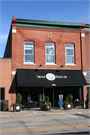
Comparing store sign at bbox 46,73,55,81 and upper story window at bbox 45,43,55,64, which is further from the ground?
upper story window at bbox 45,43,55,64

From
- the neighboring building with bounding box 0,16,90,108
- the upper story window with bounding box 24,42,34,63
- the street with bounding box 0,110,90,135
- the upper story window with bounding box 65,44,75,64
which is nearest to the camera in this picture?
the street with bounding box 0,110,90,135

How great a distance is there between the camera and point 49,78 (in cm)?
2148

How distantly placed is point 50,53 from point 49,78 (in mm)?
3320

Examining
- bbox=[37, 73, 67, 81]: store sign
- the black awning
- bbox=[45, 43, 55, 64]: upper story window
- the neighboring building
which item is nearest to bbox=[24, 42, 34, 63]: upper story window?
the neighboring building

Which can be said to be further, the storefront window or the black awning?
the storefront window

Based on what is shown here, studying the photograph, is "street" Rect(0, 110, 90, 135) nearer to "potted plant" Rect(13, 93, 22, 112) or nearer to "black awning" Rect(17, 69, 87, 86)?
"potted plant" Rect(13, 93, 22, 112)

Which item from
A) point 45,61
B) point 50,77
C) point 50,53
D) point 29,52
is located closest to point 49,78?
point 50,77

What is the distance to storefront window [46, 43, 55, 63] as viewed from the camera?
2292 cm

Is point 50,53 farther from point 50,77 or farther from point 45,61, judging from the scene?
point 50,77

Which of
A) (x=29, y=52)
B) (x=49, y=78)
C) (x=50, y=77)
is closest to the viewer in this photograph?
(x=49, y=78)

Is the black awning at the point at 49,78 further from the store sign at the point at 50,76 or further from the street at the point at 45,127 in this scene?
the street at the point at 45,127

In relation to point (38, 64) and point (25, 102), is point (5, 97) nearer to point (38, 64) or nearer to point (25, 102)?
point (25, 102)

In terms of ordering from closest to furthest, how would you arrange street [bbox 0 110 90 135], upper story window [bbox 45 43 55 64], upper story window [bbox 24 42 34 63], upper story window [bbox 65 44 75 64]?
1. street [bbox 0 110 90 135]
2. upper story window [bbox 24 42 34 63]
3. upper story window [bbox 45 43 55 64]
4. upper story window [bbox 65 44 75 64]

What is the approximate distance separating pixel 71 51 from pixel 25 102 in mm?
8565
